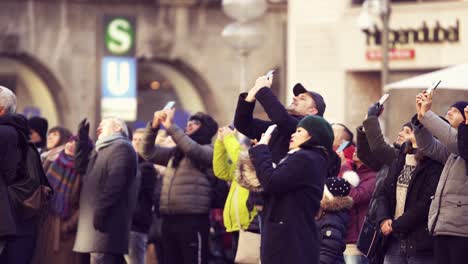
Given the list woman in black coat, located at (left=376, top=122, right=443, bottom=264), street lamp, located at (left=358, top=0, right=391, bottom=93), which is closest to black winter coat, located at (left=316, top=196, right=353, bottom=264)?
woman in black coat, located at (left=376, top=122, right=443, bottom=264)

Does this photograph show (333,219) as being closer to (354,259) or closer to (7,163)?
(354,259)

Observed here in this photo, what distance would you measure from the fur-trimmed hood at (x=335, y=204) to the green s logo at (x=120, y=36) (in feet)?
67.5

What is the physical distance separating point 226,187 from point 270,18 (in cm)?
2459

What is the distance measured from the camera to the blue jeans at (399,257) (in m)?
13.0

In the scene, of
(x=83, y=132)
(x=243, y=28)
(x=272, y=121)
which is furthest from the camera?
(x=243, y=28)

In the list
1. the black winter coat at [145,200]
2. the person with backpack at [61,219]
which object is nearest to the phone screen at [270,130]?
the person with backpack at [61,219]

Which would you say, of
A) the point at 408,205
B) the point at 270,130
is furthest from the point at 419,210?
the point at 270,130

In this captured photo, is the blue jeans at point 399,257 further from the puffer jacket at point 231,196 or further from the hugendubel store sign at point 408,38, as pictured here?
the hugendubel store sign at point 408,38

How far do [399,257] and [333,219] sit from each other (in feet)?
2.25

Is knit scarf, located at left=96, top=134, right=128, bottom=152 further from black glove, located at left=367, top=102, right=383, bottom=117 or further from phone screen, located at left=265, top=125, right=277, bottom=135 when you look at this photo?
phone screen, located at left=265, top=125, right=277, bottom=135

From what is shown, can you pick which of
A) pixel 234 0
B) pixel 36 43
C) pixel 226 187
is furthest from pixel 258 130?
pixel 36 43

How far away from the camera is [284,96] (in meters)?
39.6

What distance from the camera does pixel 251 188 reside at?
12320 mm

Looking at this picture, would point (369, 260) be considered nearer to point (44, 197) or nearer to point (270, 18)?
point (44, 197)
